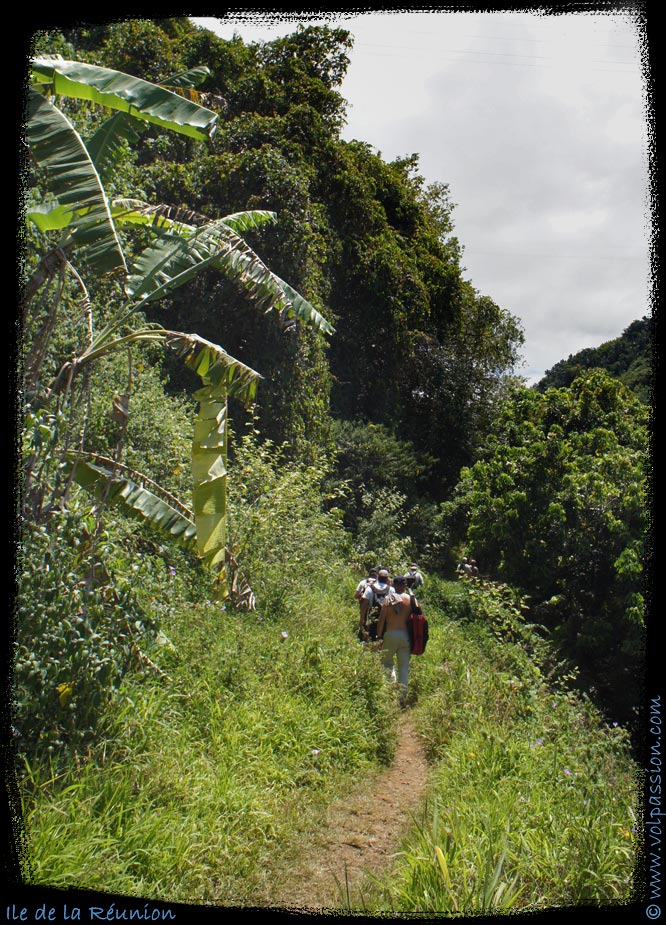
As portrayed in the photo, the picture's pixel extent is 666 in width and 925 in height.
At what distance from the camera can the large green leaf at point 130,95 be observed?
3.82 m

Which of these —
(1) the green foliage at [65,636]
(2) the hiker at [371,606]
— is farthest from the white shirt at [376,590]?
(1) the green foliage at [65,636]

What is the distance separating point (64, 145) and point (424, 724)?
5.62 meters

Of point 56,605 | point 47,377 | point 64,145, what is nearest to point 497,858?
point 56,605

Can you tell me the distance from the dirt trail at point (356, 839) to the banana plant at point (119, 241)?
6.76 feet

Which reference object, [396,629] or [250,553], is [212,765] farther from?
[250,553]

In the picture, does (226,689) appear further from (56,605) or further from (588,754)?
(588,754)

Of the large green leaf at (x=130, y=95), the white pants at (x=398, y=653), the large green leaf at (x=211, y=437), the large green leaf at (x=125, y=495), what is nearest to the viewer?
the large green leaf at (x=130, y=95)

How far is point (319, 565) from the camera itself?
1002 cm

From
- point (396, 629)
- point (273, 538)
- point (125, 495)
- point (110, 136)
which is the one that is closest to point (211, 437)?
point (125, 495)

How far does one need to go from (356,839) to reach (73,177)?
15.6ft

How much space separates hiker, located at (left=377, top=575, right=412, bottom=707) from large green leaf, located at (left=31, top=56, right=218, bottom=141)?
188 inches

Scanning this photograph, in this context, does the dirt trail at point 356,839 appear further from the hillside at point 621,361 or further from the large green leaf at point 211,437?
the hillside at point 621,361

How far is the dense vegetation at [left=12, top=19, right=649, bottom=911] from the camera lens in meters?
3.57

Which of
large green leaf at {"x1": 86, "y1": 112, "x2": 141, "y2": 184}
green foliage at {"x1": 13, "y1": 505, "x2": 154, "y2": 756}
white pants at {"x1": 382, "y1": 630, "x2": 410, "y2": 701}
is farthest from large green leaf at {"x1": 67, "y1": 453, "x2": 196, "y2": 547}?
white pants at {"x1": 382, "y1": 630, "x2": 410, "y2": 701}
